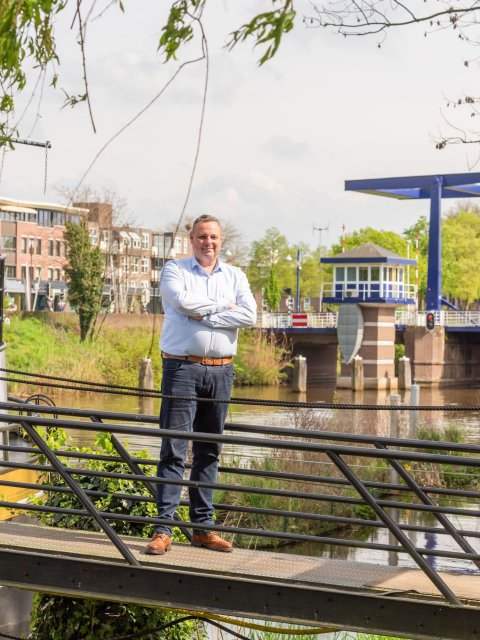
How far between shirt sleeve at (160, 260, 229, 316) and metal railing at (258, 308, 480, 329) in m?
50.1

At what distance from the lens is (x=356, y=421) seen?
26234 millimetres

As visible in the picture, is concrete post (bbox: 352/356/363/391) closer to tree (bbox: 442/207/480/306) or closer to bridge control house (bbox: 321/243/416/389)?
bridge control house (bbox: 321/243/416/389)

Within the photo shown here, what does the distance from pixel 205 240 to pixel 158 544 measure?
1.54 metres

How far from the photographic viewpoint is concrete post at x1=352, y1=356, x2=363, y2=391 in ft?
163

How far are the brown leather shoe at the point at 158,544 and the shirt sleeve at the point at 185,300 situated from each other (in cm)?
113

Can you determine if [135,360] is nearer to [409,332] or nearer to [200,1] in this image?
[409,332]

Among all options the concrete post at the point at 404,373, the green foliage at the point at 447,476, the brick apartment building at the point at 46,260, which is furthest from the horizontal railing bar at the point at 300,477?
the brick apartment building at the point at 46,260

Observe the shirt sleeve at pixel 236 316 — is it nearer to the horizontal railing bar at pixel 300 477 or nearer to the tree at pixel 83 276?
the horizontal railing bar at pixel 300 477

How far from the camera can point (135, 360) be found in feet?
146

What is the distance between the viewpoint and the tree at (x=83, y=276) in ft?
154

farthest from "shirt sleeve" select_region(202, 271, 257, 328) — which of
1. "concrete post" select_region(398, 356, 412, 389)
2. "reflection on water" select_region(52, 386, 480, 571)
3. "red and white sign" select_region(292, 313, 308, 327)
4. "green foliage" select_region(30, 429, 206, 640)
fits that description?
"red and white sign" select_region(292, 313, 308, 327)

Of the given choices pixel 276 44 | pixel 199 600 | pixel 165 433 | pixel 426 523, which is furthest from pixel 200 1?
pixel 426 523

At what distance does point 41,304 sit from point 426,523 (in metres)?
67.0

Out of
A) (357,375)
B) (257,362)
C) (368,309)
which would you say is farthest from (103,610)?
(368,309)
